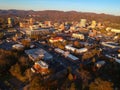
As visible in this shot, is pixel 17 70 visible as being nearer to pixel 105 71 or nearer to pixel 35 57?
pixel 35 57

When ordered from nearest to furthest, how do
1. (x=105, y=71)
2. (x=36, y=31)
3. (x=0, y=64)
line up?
(x=0, y=64)
(x=105, y=71)
(x=36, y=31)

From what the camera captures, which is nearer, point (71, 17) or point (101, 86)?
point (101, 86)

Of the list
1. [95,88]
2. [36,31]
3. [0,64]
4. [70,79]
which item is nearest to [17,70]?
[0,64]

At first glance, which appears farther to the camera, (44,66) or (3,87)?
(44,66)

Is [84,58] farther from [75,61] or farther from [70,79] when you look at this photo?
[70,79]

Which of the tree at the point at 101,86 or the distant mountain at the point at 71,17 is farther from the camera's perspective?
the distant mountain at the point at 71,17

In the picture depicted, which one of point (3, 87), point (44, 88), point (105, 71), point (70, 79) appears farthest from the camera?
point (105, 71)

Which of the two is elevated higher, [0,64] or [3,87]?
[0,64]

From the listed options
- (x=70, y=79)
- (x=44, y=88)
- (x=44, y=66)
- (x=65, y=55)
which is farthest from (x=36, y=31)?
(x=44, y=88)

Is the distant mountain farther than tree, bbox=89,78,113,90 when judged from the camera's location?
Yes
